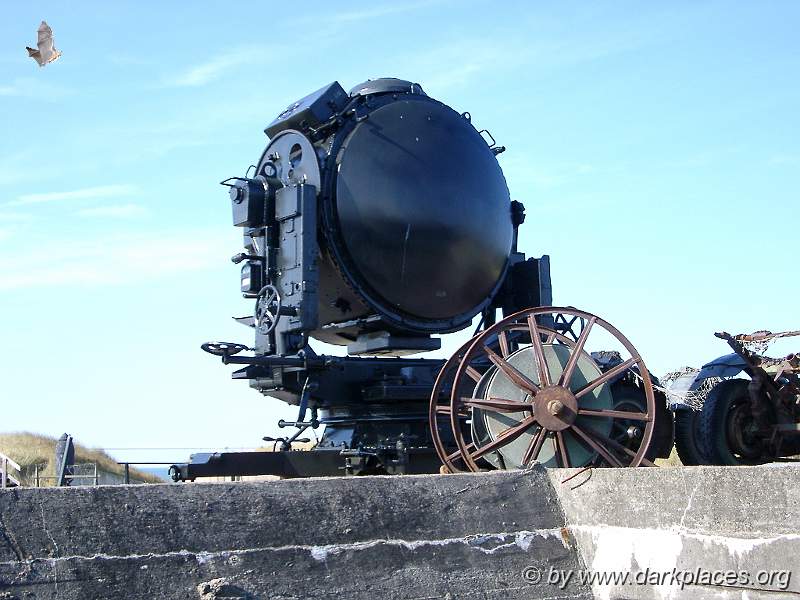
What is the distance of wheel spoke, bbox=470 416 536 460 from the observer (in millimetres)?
5449

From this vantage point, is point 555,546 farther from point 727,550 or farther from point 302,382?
point 302,382

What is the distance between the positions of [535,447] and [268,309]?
3.24 m

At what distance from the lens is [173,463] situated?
22.9 feet

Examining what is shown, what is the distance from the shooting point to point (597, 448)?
5.47 metres

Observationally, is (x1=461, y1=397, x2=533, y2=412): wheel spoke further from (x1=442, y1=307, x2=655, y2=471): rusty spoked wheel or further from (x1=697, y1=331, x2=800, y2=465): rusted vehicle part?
(x1=697, y1=331, x2=800, y2=465): rusted vehicle part

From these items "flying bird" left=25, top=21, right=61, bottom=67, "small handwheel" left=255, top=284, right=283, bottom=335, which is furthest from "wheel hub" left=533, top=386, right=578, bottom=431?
"flying bird" left=25, top=21, right=61, bottom=67

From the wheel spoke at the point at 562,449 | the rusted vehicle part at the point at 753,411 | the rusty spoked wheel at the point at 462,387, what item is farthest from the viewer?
the rusted vehicle part at the point at 753,411

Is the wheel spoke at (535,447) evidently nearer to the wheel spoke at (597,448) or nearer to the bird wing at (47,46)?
the wheel spoke at (597,448)

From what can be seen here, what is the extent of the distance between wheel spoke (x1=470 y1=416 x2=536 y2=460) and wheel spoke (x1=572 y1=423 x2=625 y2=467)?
0.89 ft

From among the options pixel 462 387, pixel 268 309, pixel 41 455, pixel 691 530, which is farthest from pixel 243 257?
pixel 41 455

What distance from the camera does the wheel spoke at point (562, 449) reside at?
537 centimetres

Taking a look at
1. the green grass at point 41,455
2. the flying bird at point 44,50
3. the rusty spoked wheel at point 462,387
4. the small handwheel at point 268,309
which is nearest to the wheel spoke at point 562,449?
the rusty spoked wheel at point 462,387

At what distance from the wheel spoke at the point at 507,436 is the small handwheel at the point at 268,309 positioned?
276 centimetres

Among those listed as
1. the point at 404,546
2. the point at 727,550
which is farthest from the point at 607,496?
the point at 404,546
